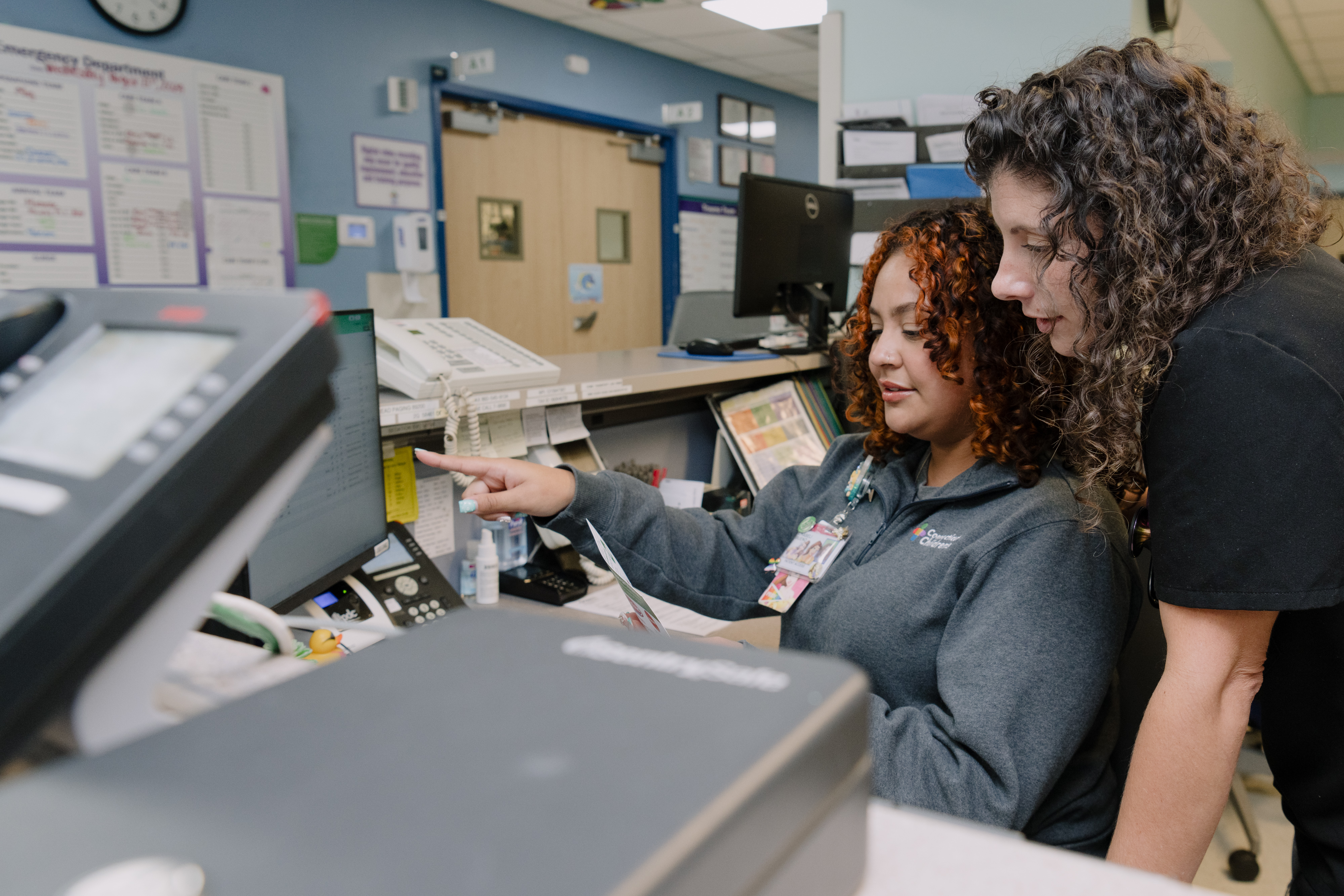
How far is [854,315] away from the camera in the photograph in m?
1.47

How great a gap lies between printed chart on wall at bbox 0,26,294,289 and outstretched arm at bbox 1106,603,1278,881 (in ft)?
9.25

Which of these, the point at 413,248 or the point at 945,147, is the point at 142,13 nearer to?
the point at 413,248

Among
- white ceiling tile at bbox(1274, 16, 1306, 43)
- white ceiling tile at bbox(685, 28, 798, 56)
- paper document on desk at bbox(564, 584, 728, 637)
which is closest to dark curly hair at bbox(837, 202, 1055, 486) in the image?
paper document on desk at bbox(564, 584, 728, 637)

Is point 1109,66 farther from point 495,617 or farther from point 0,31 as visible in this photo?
point 0,31

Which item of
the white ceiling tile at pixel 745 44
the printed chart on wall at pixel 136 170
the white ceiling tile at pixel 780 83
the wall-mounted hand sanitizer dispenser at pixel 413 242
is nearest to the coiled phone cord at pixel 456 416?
the printed chart on wall at pixel 136 170

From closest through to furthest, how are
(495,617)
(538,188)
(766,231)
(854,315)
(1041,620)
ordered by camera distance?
(495,617) → (1041,620) → (854,315) → (766,231) → (538,188)

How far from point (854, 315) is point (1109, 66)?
24.3 inches

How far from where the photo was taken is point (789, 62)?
5.86 metres

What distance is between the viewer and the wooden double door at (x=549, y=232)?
4.51 m

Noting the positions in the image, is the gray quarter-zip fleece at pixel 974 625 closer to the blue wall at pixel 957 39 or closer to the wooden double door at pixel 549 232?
the blue wall at pixel 957 39

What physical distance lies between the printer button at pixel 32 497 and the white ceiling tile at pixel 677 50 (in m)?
5.42

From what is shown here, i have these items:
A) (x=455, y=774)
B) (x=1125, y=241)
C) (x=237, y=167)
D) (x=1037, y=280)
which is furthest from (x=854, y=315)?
(x=237, y=167)

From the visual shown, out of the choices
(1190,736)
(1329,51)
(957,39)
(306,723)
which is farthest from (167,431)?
(1329,51)

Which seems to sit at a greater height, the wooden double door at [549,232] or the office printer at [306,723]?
the wooden double door at [549,232]
